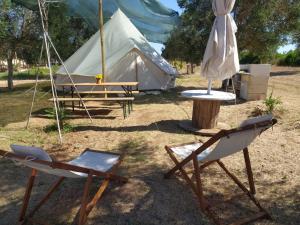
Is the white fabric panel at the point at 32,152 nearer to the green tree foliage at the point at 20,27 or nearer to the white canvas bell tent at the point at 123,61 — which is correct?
the white canvas bell tent at the point at 123,61

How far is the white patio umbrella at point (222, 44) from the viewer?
6035 millimetres

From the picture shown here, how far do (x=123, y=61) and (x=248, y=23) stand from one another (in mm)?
4544

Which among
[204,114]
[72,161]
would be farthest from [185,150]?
[204,114]

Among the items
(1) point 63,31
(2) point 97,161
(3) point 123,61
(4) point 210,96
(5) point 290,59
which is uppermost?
(1) point 63,31

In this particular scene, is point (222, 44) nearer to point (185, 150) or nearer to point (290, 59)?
point (185, 150)

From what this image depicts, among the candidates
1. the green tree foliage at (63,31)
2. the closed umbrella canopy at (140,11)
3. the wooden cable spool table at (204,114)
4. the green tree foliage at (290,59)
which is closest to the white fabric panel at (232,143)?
the wooden cable spool table at (204,114)

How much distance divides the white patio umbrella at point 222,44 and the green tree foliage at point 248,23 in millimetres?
5782

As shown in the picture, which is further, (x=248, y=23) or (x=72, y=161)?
(x=248, y=23)

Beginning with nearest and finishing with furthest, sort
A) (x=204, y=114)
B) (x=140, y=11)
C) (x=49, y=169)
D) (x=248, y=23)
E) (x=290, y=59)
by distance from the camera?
1. (x=49, y=169)
2. (x=204, y=114)
3. (x=140, y=11)
4. (x=248, y=23)
5. (x=290, y=59)

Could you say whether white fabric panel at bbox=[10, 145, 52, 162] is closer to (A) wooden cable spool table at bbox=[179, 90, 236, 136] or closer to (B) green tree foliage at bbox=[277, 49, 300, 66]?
(A) wooden cable spool table at bbox=[179, 90, 236, 136]

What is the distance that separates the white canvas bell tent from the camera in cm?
1223

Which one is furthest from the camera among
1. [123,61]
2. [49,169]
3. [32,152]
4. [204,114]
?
[123,61]

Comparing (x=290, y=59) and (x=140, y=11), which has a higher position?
(x=140, y=11)

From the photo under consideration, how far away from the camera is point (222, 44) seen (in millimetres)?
6039
